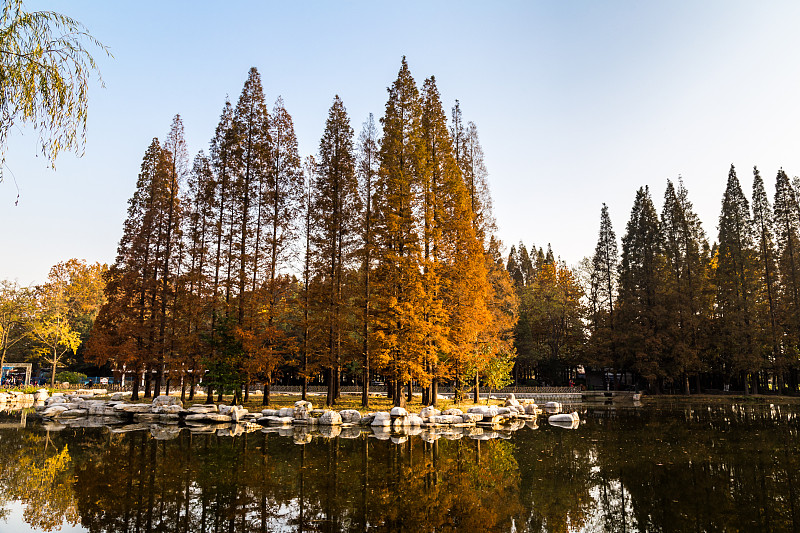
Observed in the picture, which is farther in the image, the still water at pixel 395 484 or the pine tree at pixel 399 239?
the pine tree at pixel 399 239

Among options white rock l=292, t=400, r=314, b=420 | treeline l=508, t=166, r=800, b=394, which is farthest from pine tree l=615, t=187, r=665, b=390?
white rock l=292, t=400, r=314, b=420

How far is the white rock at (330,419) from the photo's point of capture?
23.9m

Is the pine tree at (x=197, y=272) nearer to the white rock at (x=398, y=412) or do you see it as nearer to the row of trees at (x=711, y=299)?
the white rock at (x=398, y=412)

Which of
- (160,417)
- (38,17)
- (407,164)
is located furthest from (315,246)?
(38,17)

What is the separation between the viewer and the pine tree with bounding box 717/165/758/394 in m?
50.2

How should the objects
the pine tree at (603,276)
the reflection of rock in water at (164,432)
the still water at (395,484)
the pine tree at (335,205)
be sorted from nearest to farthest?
the still water at (395,484) < the reflection of rock in water at (164,432) < the pine tree at (335,205) < the pine tree at (603,276)

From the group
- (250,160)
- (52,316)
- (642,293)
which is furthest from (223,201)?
(642,293)

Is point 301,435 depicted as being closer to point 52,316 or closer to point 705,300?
point 52,316

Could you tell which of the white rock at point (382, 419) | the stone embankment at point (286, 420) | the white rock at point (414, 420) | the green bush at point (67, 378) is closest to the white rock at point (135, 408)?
the stone embankment at point (286, 420)

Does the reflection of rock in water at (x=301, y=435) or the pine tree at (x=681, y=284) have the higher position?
the pine tree at (x=681, y=284)

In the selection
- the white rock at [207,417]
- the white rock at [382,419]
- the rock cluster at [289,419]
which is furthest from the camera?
the white rock at [207,417]

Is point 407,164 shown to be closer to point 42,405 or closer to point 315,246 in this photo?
point 315,246

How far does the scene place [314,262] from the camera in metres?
31.1

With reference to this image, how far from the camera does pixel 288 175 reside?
31.7m
